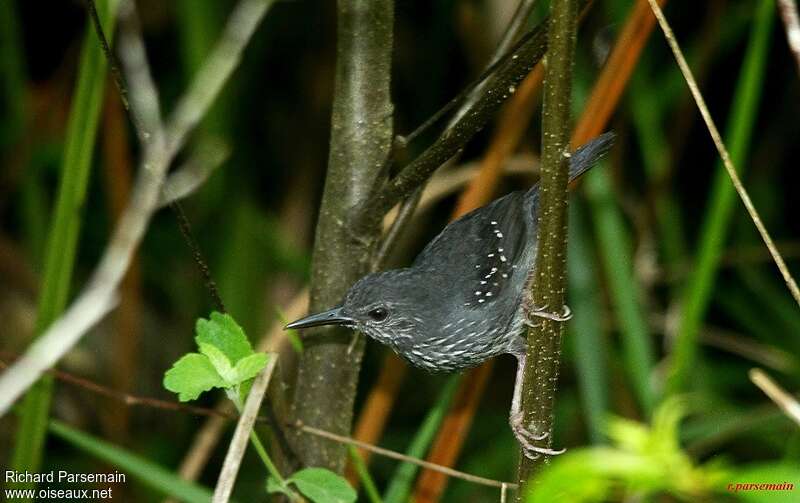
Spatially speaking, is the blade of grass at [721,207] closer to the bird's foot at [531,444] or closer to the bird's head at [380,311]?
the bird's head at [380,311]

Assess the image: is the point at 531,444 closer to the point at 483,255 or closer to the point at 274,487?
the point at 274,487

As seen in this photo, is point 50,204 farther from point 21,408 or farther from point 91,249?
point 21,408

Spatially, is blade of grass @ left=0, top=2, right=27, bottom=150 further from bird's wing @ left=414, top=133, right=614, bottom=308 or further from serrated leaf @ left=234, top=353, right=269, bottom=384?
serrated leaf @ left=234, top=353, right=269, bottom=384

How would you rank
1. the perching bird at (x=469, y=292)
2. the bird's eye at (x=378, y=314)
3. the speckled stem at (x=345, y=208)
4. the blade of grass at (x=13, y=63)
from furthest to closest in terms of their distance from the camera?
the blade of grass at (x=13, y=63) → the perching bird at (x=469, y=292) → the bird's eye at (x=378, y=314) → the speckled stem at (x=345, y=208)

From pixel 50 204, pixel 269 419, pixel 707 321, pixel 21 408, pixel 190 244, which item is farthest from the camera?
pixel 707 321

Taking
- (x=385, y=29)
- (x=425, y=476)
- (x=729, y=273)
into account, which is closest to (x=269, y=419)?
(x=425, y=476)

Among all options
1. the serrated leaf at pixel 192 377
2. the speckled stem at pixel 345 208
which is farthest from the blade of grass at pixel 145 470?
the serrated leaf at pixel 192 377
